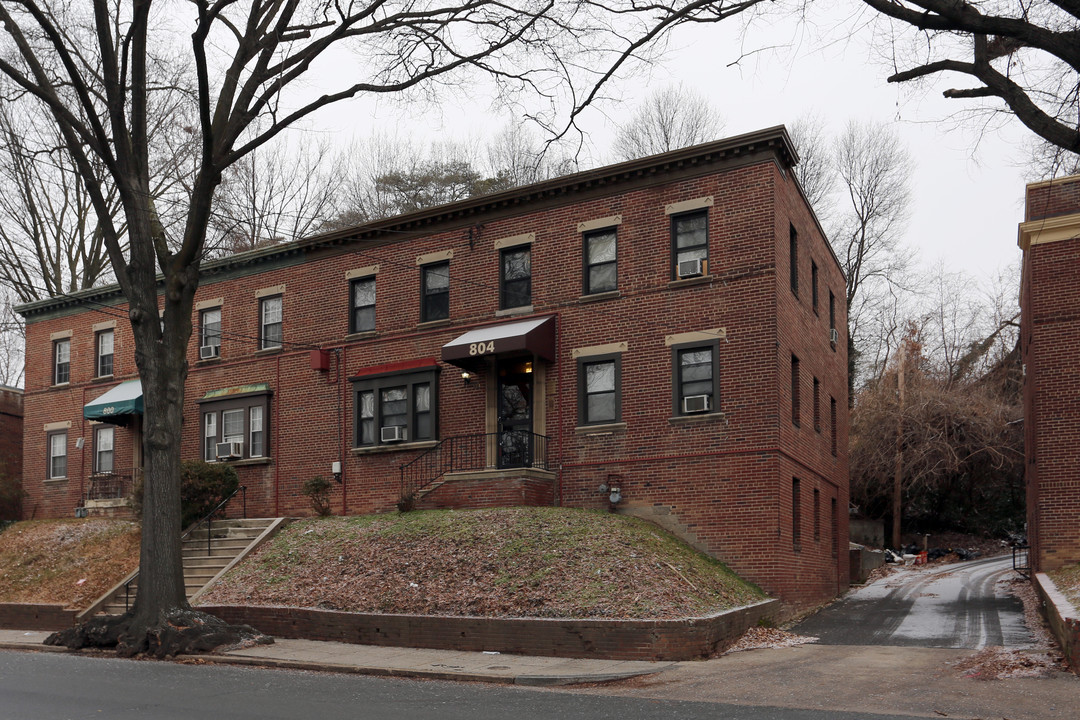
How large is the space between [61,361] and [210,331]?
6562 mm

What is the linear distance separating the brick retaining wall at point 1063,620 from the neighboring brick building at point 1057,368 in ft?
8.75

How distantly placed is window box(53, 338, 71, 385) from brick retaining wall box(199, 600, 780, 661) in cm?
1626

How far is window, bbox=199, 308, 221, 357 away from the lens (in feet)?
89.6

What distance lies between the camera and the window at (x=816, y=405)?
2317 cm

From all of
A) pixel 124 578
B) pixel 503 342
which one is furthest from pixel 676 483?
pixel 124 578

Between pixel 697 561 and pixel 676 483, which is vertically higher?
pixel 676 483

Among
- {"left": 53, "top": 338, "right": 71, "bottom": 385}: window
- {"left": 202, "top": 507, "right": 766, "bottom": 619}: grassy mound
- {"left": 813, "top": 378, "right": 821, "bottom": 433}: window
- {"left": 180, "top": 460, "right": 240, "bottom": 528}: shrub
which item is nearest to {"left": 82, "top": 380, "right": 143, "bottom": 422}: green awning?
{"left": 53, "top": 338, "right": 71, "bottom": 385}: window

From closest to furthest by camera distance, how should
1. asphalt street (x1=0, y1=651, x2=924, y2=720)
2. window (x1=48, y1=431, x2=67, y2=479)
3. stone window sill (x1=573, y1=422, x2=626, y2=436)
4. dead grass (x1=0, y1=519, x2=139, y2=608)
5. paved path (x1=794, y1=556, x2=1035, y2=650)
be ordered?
asphalt street (x1=0, y1=651, x2=924, y2=720) < paved path (x1=794, y1=556, x2=1035, y2=650) < stone window sill (x1=573, y1=422, x2=626, y2=436) < dead grass (x1=0, y1=519, x2=139, y2=608) < window (x1=48, y1=431, x2=67, y2=479)

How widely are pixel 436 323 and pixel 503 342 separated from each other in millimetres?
3092

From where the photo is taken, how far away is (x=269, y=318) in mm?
26453

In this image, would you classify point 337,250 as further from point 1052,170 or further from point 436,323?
point 1052,170

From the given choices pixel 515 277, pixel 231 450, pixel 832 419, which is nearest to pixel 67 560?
pixel 231 450

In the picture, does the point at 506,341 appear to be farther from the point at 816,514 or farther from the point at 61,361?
the point at 61,361

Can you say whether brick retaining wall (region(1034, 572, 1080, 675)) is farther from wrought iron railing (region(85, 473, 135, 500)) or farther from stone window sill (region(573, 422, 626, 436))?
wrought iron railing (region(85, 473, 135, 500))
